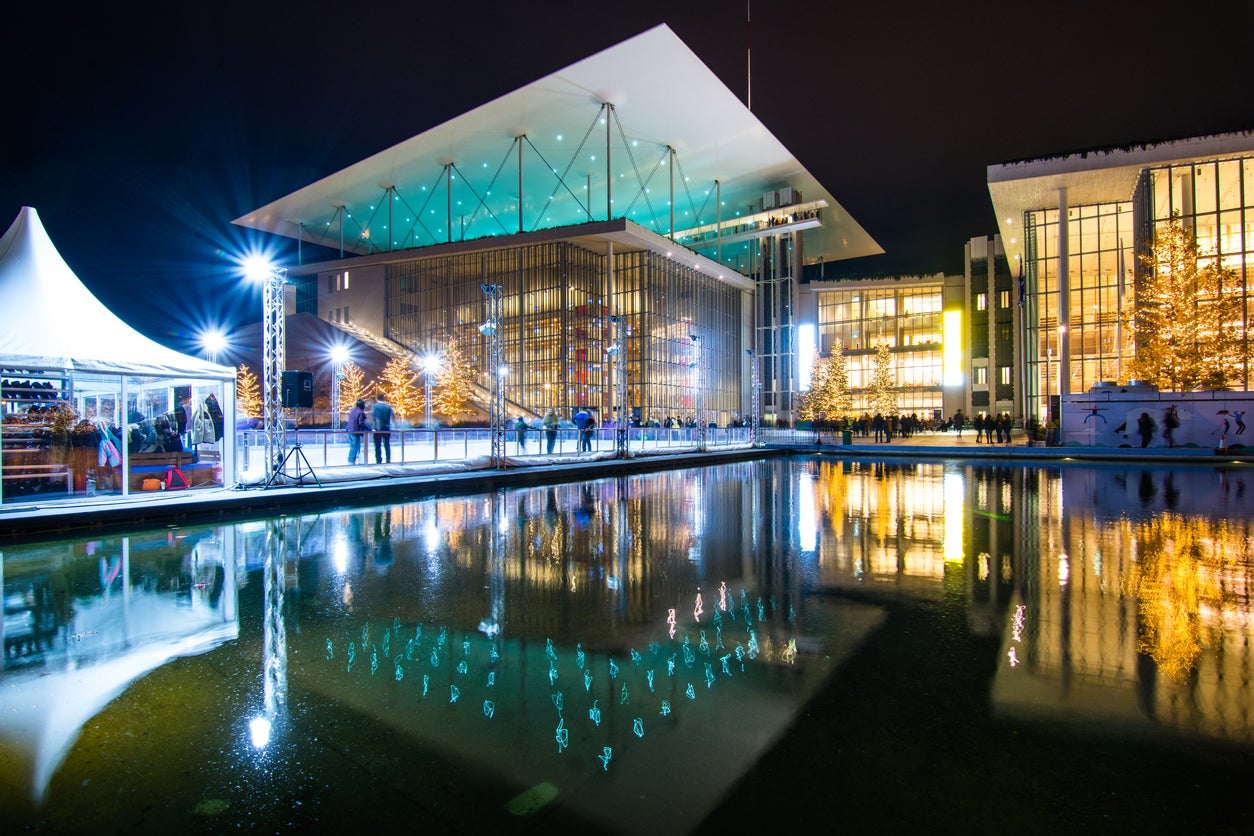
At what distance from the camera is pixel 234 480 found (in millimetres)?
14383

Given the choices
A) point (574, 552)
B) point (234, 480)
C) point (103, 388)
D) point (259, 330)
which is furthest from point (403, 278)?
point (574, 552)

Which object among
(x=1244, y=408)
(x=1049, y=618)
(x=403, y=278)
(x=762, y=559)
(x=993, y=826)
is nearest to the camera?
(x=993, y=826)

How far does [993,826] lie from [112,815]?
10.4 feet

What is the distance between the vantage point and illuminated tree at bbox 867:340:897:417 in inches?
2261

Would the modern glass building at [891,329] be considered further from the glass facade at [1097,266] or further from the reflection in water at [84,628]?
the reflection in water at [84,628]

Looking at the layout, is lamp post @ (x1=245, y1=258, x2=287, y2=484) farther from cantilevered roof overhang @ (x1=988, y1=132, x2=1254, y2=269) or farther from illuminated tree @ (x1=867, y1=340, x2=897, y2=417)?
illuminated tree @ (x1=867, y1=340, x2=897, y2=417)

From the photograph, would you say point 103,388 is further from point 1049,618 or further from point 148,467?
point 1049,618

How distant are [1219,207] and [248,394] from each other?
61588 millimetres

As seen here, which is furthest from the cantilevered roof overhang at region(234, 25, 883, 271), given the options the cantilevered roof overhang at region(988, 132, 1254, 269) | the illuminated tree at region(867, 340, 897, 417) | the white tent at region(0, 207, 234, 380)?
the white tent at region(0, 207, 234, 380)

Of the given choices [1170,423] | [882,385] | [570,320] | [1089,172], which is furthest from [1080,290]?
[570,320]

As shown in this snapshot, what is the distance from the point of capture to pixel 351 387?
46.7 m

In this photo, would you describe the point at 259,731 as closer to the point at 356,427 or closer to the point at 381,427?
the point at 356,427

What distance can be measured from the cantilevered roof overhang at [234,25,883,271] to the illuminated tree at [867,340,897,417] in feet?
36.4

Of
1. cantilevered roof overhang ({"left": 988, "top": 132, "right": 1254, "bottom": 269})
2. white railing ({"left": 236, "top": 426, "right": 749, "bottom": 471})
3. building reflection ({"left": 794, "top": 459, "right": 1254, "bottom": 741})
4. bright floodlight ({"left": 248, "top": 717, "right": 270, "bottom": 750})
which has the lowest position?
building reflection ({"left": 794, "top": 459, "right": 1254, "bottom": 741})
